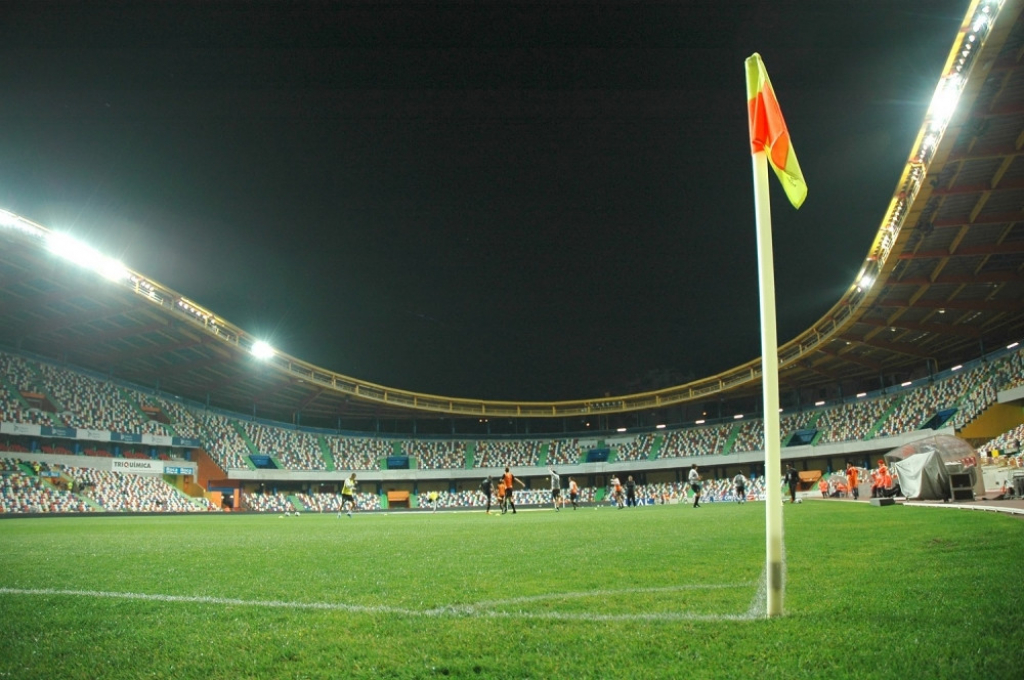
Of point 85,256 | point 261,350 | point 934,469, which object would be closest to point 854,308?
point 934,469

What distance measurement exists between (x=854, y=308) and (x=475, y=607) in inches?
1381

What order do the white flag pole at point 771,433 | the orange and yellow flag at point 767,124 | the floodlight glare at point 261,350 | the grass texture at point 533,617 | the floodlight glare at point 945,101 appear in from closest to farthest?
the grass texture at point 533,617, the white flag pole at point 771,433, the orange and yellow flag at point 767,124, the floodlight glare at point 945,101, the floodlight glare at point 261,350

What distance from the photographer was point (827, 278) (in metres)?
43.2

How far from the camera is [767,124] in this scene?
4012 millimetres

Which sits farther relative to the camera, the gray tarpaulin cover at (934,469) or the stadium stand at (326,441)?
the stadium stand at (326,441)

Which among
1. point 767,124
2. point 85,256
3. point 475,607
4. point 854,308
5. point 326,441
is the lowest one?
point 475,607

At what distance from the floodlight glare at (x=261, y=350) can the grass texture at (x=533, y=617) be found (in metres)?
41.3

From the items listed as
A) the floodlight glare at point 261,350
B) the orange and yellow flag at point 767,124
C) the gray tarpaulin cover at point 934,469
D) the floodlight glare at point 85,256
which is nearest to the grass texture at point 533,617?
the orange and yellow flag at point 767,124

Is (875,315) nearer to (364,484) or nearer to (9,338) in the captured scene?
(364,484)

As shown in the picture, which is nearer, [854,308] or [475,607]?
[475,607]

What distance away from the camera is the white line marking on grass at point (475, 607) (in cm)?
373

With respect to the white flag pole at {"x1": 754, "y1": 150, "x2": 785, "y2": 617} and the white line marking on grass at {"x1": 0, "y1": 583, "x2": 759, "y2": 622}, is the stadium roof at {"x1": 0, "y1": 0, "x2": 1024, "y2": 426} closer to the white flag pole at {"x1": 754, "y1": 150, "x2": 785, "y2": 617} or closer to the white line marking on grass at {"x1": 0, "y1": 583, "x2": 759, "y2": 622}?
the white flag pole at {"x1": 754, "y1": 150, "x2": 785, "y2": 617}

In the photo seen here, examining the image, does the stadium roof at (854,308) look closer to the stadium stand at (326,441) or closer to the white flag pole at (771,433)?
the stadium stand at (326,441)

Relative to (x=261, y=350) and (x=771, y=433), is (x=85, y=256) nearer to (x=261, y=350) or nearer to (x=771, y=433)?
(x=261, y=350)
